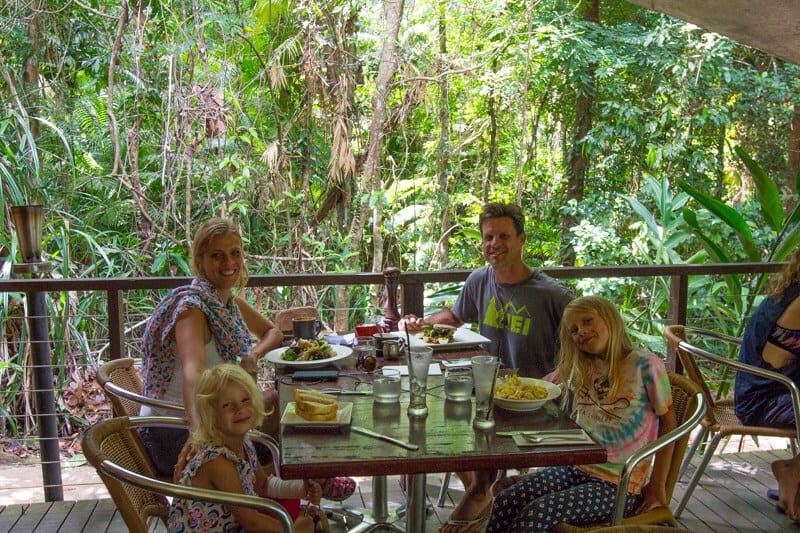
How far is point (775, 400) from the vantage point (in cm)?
270

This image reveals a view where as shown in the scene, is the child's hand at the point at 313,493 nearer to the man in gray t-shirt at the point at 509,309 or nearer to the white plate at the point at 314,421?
the white plate at the point at 314,421

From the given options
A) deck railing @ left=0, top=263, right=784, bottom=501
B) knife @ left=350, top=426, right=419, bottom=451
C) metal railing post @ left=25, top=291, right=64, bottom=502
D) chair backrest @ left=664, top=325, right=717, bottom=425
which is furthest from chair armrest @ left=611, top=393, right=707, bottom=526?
metal railing post @ left=25, top=291, right=64, bottom=502

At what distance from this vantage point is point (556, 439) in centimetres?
173

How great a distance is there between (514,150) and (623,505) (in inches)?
286

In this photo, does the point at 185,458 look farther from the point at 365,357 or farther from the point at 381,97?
the point at 381,97

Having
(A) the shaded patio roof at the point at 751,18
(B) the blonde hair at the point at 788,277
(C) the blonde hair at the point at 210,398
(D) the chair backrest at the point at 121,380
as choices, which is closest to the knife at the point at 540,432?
(C) the blonde hair at the point at 210,398

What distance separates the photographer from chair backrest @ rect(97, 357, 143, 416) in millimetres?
2336

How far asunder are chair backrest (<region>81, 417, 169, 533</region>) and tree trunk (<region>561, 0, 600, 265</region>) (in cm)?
684

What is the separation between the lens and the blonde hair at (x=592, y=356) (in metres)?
2.14

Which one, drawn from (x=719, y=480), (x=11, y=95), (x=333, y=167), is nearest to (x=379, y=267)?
(x=333, y=167)

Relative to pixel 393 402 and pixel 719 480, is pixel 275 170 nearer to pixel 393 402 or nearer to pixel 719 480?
pixel 719 480

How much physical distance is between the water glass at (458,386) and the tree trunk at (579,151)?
259 inches

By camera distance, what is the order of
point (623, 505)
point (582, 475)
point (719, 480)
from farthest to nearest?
point (719, 480)
point (582, 475)
point (623, 505)

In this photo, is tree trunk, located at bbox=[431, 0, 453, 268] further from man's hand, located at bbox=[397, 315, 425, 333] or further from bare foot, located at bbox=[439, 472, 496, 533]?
bare foot, located at bbox=[439, 472, 496, 533]
